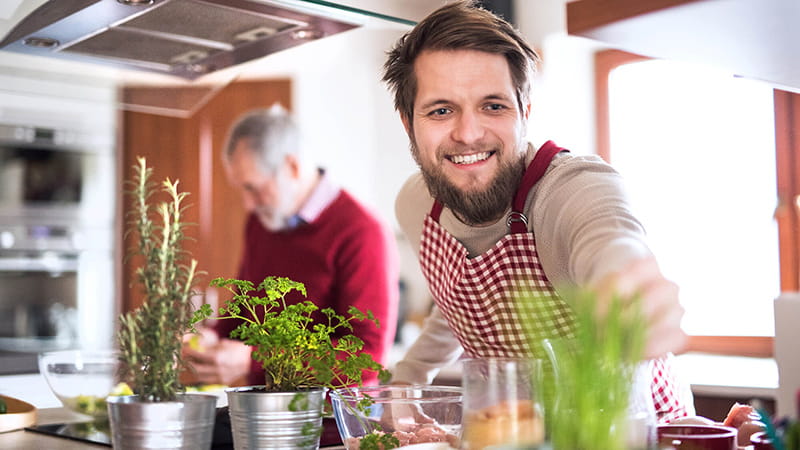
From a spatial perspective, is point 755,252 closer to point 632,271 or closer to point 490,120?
point 490,120

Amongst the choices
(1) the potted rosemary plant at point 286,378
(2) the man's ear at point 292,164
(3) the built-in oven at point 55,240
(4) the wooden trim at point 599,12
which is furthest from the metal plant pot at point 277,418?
(3) the built-in oven at point 55,240

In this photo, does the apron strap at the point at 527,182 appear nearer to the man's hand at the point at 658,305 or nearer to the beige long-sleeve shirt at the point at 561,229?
the beige long-sleeve shirt at the point at 561,229

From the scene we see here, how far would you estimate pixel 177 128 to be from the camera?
4152 millimetres

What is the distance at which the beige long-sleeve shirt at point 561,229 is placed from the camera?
3.39 feet

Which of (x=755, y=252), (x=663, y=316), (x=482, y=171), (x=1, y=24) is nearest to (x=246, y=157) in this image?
(x=1, y=24)

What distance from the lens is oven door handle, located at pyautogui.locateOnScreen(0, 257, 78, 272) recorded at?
11.7 ft

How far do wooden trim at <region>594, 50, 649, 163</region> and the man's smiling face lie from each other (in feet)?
8.22

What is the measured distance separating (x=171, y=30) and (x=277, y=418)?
2.81ft

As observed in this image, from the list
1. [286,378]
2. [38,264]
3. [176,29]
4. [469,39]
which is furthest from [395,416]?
[38,264]

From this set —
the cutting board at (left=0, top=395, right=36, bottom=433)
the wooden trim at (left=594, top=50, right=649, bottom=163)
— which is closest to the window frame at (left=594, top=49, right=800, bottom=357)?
the wooden trim at (left=594, top=50, right=649, bottom=163)

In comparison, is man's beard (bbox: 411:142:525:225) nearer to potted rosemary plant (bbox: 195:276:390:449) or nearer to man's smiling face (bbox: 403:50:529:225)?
man's smiling face (bbox: 403:50:529:225)

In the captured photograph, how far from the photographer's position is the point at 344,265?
2342 millimetres

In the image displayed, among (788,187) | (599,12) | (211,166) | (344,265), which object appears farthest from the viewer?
(211,166)

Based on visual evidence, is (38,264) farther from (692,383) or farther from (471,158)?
(471,158)
